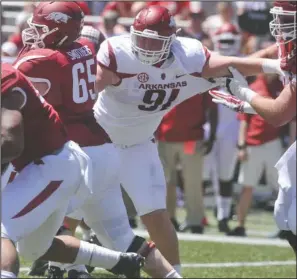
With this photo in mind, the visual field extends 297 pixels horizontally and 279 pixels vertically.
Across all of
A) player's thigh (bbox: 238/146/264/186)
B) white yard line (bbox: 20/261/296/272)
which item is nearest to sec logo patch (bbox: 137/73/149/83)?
white yard line (bbox: 20/261/296/272)

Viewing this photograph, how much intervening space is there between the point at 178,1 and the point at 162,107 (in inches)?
242

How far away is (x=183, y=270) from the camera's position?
7.52m

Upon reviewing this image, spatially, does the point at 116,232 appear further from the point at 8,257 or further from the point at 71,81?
the point at 8,257

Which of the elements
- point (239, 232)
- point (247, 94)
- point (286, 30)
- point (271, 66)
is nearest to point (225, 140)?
point (239, 232)

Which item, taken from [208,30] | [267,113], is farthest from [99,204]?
[208,30]

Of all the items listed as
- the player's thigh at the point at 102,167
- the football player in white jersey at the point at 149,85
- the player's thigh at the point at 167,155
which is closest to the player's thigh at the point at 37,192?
the player's thigh at the point at 102,167

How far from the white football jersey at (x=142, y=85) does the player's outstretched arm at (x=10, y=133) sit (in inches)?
66.2

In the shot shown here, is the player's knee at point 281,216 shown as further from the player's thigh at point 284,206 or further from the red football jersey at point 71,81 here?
the red football jersey at point 71,81

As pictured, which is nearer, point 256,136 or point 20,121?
point 20,121

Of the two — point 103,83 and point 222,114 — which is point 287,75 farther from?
point 222,114

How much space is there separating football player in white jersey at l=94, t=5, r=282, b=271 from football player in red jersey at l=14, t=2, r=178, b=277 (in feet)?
1.11

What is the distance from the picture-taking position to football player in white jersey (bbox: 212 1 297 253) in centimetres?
532

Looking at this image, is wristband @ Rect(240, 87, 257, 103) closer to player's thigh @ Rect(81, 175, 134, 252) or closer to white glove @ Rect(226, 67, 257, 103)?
white glove @ Rect(226, 67, 257, 103)

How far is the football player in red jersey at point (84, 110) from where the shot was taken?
19.1ft
